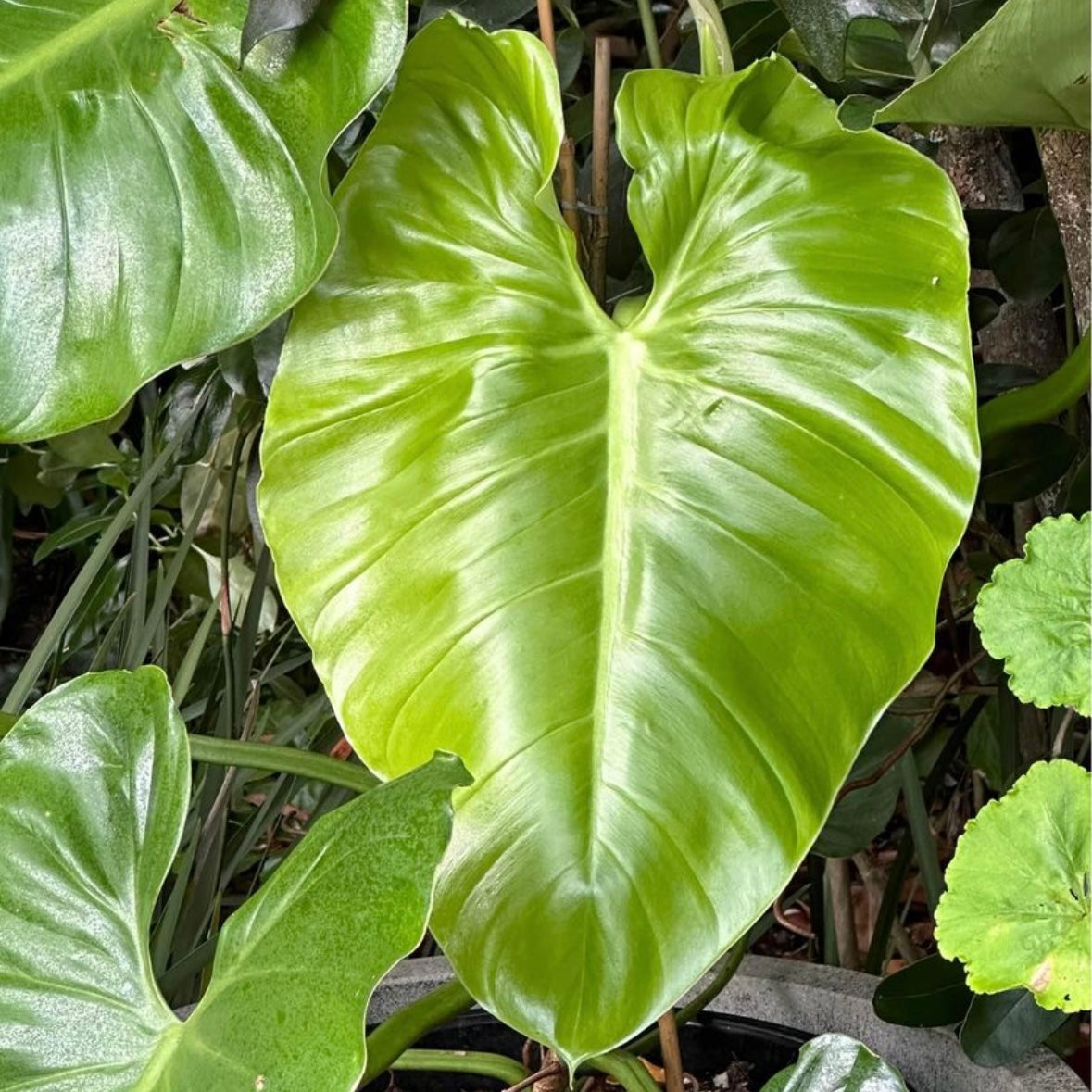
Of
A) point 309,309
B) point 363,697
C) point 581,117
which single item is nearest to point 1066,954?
point 363,697

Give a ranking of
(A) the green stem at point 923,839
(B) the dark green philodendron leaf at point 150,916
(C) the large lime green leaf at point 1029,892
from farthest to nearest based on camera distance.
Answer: (A) the green stem at point 923,839 → (B) the dark green philodendron leaf at point 150,916 → (C) the large lime green leaf at point 1029,892

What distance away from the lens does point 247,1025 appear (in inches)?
18.1

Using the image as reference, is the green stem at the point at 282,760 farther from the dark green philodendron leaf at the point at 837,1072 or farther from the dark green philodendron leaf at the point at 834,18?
the dark green philodendron leaf at the point at 834,18

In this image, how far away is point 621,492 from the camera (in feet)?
1.80

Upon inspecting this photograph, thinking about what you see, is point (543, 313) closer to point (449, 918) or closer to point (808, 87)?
point (808, 87)

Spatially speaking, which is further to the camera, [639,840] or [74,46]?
[74,46]

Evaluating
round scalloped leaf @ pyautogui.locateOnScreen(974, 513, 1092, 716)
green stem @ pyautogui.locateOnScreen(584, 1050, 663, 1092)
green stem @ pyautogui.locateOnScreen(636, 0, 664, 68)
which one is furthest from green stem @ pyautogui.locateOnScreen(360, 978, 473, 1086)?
green stem @ pyautogui.locateOnScreen(636, 0, 664, 68)

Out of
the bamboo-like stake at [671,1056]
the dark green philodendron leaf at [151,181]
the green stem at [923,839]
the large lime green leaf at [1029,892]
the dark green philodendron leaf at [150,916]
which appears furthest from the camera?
the green stem at [923,839]

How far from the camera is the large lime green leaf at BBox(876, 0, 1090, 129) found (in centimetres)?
44

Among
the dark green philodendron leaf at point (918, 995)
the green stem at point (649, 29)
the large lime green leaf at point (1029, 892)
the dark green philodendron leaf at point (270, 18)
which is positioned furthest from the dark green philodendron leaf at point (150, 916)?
the green stem at point (649, 29)

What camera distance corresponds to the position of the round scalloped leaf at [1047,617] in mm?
349

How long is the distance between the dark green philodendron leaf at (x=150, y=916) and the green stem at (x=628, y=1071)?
0.25 meters

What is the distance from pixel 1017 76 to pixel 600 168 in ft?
0.82

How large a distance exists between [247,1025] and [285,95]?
0.40 m
